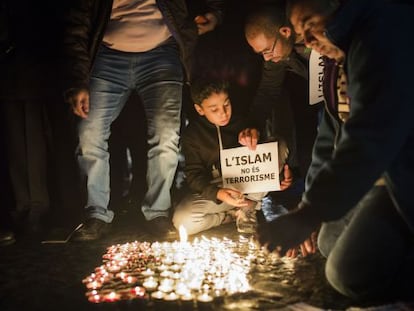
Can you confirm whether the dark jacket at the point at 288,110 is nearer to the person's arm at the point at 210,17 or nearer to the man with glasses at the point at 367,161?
the person's arm at the point at 210,17

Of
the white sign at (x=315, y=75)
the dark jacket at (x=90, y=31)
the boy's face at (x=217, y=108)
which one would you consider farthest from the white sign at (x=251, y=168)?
the dark jacket at (x=90, y=31)

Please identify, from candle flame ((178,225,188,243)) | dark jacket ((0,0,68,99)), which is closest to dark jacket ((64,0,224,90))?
dark jacket ((0,0,68,99))

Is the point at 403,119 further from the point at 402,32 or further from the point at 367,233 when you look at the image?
the point at 367,233

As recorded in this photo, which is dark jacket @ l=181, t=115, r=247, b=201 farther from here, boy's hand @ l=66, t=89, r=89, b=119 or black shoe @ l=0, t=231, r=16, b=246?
black shoe @ l=0, t=231, r=16, b=246

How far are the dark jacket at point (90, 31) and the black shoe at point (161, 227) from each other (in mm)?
1224

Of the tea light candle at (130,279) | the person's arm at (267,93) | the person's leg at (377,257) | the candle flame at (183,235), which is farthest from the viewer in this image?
the person's arm at (267,93)

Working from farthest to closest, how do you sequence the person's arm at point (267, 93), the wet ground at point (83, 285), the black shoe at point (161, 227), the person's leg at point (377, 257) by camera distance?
the person's arm at point (267, 93) → the black shoe at point (161, 227) → the wet ground at point (83, 285) → the person's leg at point (377, 257)

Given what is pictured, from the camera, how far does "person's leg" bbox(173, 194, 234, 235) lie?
4.23 meters

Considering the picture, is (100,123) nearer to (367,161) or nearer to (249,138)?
(249,138)

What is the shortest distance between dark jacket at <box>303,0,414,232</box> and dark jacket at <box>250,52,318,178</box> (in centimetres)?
205

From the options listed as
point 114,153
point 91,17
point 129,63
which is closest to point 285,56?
point 129,63

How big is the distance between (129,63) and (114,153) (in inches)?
53.3

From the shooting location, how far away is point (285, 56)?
4.54 meters

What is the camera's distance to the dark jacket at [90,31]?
13.6 ft
